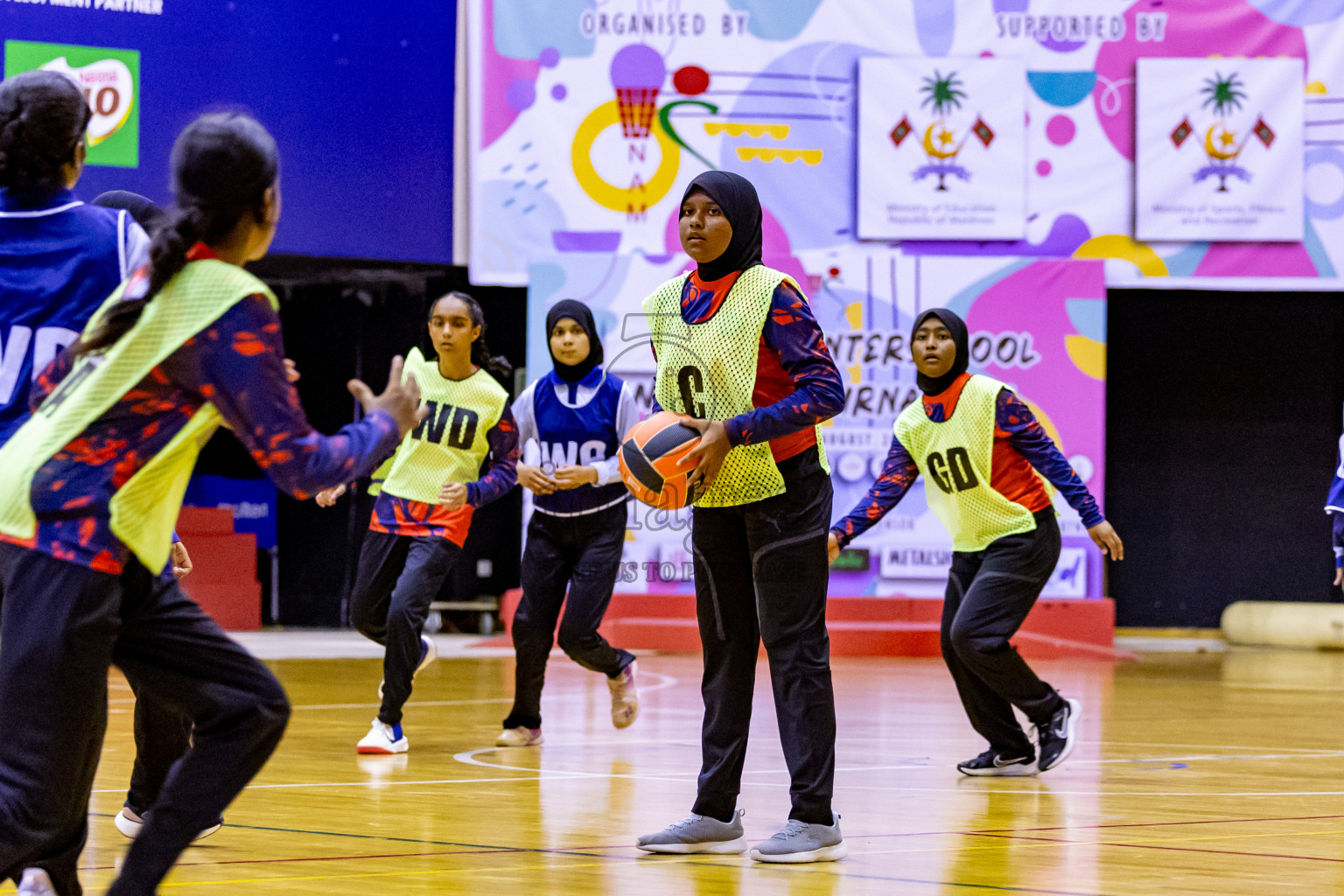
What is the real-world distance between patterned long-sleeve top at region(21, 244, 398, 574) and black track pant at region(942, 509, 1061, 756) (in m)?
3.59

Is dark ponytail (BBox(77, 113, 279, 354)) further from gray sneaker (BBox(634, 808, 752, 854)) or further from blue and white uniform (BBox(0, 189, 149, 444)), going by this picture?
gray sneaker (BBox(634, 808, 752, 854))

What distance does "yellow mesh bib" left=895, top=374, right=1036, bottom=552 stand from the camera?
19.2 feet

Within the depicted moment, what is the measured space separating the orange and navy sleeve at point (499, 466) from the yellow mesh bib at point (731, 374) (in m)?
2.12

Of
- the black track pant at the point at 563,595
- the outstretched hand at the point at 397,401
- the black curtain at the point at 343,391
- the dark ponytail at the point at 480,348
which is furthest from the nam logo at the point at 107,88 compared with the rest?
the outstretched hand at the point at 397,401

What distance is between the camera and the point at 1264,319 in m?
13.7

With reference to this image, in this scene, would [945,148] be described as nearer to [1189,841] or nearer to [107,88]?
[107,88]

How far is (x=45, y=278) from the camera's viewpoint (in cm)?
306

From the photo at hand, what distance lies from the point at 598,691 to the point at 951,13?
271 inches

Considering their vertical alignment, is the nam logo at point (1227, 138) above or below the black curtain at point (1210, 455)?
above

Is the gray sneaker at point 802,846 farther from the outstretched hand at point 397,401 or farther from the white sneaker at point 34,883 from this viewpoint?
the white sneaker at point 34,883

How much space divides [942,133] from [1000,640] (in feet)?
26.0

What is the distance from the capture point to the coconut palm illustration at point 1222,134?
1266 centimetres

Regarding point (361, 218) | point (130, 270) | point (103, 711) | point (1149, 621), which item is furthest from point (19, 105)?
point (1149, 621)

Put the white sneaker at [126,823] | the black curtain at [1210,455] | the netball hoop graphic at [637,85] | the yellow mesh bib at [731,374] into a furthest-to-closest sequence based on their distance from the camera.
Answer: the black curtain at [1210,455]
the netball hoop graphic at [637,85]
the white sneaker at [126,823]
the yellow mesh bib at [731,374]
